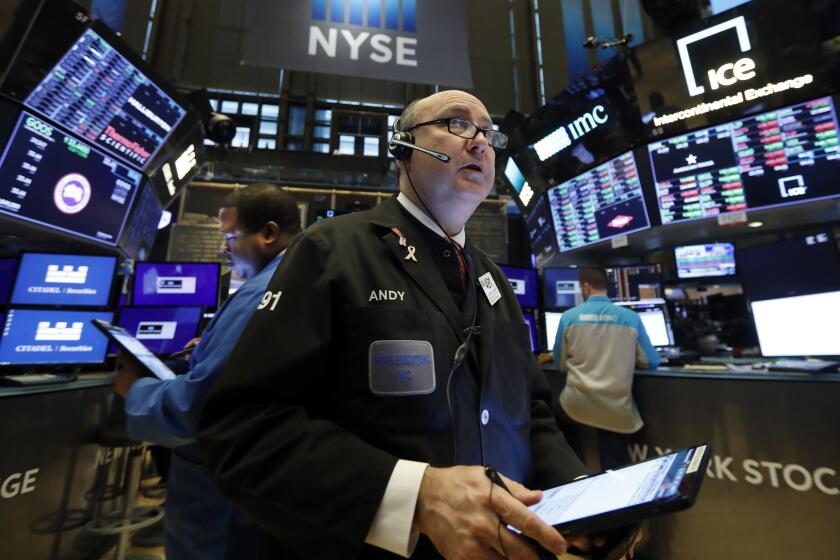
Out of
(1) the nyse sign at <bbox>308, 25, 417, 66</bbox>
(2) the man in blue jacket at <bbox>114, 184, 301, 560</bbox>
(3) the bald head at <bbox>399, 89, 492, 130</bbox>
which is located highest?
(1) the nyse sign at <bbox>308, 25, 417, 66</bbox>

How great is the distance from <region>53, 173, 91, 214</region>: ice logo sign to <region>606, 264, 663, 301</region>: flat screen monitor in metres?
4.58

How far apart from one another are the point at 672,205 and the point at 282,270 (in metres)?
3.63

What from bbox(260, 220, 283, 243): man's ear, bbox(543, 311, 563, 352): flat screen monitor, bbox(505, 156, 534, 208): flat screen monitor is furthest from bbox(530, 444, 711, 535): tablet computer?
bbox(505, 156, 534, 208): flat screen monitor

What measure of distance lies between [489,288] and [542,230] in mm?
4086

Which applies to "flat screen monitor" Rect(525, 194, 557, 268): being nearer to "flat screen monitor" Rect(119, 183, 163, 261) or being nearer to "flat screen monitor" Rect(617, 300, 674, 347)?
"flat screen monitor" Rect(617, 300, 674, 347)

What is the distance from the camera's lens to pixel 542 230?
488 cm

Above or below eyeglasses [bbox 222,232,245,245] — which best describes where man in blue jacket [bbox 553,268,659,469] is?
below

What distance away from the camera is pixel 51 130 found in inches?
109

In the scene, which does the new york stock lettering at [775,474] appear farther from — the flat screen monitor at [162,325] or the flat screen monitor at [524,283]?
the flat screen monitor at [162,325]

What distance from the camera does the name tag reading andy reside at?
39.8 inches

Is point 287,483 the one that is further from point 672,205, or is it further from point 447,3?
point 447,3

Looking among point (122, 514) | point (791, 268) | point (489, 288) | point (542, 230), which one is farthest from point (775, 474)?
point (122, 514)

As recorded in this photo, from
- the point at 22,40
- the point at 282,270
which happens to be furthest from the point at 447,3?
the point at 282,270

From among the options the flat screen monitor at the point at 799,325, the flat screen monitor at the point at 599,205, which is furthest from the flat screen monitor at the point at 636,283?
the flat screen monitor at the point at 799,325
